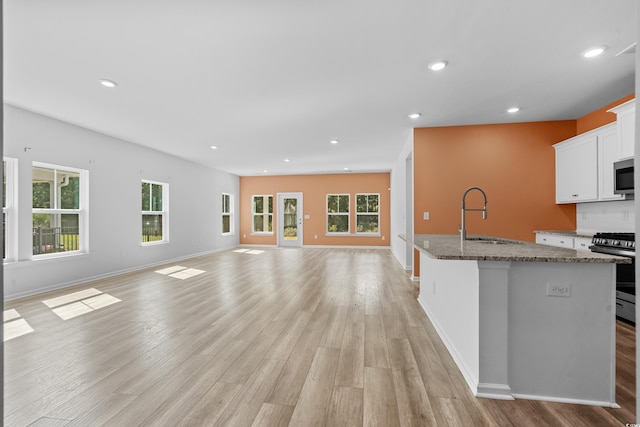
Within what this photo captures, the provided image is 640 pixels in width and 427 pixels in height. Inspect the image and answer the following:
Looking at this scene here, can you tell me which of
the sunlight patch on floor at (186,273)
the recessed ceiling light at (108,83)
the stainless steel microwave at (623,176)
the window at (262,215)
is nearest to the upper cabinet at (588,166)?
the stainless steel microwave at (623,176)

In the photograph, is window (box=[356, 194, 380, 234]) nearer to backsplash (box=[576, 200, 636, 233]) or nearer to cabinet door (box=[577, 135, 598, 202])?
backsplash (box=[576, 200, 636, 233])

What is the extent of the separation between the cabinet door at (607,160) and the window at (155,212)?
25.7 ft

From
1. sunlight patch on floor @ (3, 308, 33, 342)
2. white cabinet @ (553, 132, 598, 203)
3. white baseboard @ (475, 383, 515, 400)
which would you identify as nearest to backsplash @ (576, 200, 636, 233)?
white cabinet @ (553, 132, 598, 203)

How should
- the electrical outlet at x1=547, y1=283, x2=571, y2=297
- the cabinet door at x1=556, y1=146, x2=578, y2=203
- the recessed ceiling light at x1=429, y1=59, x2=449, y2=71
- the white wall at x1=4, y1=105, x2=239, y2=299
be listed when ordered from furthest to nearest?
1. the cabinet door at x1=556, y1=146, x2=578, y2=203
2. the white wall at x1=4, y1=105, x2=239, y2=299
3. the recessed ceiling light at x1=429, y1=59, x2=449, y2=71
4. the electrical outlet at x1=547, y1=283, x2=571, y2=297

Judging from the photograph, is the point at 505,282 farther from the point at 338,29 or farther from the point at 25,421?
the point at 25,421

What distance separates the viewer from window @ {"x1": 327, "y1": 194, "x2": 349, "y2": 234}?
10.1m

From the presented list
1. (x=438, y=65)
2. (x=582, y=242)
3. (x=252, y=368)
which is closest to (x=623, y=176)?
(x=582, y=242)

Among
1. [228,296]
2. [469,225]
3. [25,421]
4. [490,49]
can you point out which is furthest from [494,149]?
[25,421]

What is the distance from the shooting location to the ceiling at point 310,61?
2.22 metres

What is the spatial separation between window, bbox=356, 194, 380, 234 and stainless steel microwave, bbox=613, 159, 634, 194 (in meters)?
6.54

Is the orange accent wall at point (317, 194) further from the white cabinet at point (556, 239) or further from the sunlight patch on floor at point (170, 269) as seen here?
the white cabinet at point (556, 239)

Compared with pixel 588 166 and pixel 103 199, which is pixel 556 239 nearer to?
pixel 588 166

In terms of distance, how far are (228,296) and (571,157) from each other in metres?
5.31

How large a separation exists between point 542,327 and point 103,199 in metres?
6.38
